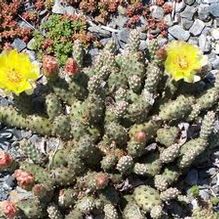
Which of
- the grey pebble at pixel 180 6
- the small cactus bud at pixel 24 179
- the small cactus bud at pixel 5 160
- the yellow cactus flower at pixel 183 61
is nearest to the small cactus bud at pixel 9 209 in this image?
the small cactus bud at pixel 24 179

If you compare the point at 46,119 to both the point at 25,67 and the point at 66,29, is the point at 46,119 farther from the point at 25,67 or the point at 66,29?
the point at 66,29

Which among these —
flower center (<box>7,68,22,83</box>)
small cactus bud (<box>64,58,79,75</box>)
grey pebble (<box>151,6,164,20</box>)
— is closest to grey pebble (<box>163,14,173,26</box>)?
grey pebble (<box>151,6,164,20</box>)

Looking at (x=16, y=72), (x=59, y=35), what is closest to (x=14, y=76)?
(x=16, y=72)

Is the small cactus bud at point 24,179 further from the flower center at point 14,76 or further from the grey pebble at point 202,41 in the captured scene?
the grey pebble at point 202,41

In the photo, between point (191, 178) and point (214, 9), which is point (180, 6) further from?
point (191, 178)

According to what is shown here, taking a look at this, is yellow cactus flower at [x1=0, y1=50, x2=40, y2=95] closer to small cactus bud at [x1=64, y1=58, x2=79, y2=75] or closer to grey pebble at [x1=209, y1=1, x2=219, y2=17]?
small cactus bud at [x1=64, y1=58, x2=79, y2=75]

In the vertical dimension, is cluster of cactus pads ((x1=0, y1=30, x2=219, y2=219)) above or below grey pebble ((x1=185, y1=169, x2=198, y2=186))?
above

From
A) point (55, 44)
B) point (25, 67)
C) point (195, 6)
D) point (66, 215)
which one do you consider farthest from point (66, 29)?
point (66, 215)
